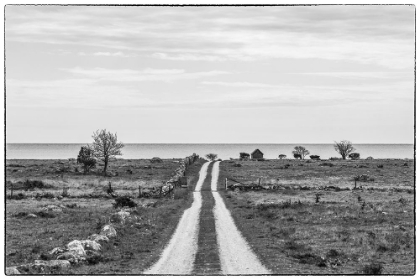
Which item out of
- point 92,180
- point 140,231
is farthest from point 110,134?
point 140,231

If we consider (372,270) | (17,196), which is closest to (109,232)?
(372,270)

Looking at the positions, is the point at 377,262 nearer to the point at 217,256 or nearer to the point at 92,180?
the point at 217,256

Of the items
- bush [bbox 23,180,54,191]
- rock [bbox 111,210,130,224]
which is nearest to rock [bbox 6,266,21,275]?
rock [bbox 111,210,130,224]

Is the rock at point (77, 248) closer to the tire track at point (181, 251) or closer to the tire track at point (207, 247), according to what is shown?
the tire track at point (181, 251)

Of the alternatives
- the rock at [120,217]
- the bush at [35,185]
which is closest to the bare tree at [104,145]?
the bush at [35,185]

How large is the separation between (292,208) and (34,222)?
19.0m

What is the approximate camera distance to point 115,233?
86.8 ft

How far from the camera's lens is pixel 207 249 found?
76.8 feet

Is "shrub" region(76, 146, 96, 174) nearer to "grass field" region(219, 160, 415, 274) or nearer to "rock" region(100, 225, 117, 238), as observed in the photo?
"grass field" region(219, 160, 415, 274)

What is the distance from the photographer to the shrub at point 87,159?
84.1m

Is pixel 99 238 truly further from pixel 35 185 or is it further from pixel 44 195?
pixel 35 185

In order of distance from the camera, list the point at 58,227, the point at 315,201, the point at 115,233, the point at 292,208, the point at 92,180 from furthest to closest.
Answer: the point at 92,180 → the point at 315,201 → the point at 292,208 → the point at 58,227 → the point at 115,233

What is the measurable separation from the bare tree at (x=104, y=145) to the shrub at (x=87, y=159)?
0.92m

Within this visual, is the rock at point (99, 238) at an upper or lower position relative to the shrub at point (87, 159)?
lower
